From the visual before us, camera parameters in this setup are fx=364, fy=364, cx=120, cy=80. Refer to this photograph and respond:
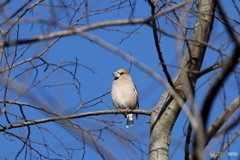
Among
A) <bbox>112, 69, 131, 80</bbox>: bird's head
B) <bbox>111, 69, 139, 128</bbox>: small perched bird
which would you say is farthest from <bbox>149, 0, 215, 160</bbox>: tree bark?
<bbox>112, 69, 131, 80</bbox>: bird's head

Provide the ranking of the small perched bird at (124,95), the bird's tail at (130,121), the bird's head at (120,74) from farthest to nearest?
the bird's head at (120,74) → the bird's tail at (130,121) → the small perched bird at (124,95)

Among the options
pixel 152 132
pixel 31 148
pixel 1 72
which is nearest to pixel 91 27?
pixel 1 72

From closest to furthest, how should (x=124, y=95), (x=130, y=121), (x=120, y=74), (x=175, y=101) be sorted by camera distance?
(x=175, y=101) → (x=124, y=95) → (x=130, y=121) → (x=120, y=74)

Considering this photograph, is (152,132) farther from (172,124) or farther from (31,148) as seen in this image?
(31,148)

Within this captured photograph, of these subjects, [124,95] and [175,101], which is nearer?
[175,101]

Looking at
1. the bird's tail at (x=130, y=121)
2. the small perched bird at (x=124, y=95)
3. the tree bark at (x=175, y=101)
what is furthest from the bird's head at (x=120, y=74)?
the tree bark at (x=175, y=101)

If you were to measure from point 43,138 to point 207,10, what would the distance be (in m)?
2.39

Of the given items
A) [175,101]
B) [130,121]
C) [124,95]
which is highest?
[124,95]

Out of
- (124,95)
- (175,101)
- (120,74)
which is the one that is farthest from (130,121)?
(175,101)

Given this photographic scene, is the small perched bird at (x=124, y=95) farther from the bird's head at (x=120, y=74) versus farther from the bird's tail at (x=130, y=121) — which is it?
the bird's head at (x=120, y=74)

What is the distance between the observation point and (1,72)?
140 inches

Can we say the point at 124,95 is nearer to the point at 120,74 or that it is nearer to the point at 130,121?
the point at 130,121

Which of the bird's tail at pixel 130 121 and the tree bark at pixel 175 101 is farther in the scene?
the bird's tail at pixel 130 121

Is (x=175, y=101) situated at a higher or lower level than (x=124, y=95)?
lower
